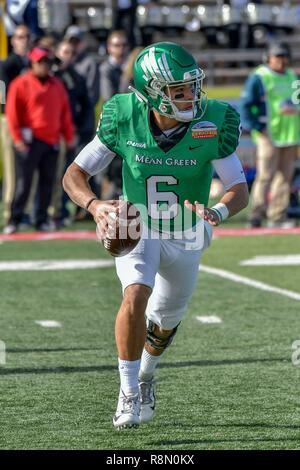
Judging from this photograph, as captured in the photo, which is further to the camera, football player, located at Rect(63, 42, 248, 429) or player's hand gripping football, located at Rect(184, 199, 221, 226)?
football player, located at Rect(63, 42, 248, 429)

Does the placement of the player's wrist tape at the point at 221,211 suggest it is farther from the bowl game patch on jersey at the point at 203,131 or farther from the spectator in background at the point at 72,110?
the spectator in background at the point at 72,110

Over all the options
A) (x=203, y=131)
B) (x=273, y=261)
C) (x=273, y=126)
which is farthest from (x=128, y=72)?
(x=203, y=131)

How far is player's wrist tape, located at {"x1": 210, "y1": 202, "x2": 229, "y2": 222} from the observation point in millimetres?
4922

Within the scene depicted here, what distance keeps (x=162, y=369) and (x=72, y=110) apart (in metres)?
7.21

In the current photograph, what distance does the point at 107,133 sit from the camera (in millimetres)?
5242

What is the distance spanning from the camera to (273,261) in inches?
409

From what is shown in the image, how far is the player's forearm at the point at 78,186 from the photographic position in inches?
202

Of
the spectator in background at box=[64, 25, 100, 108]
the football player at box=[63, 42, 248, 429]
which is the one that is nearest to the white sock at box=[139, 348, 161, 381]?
the football player at box=[63, 42, 248, 429]

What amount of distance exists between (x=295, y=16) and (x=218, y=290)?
36.9ft

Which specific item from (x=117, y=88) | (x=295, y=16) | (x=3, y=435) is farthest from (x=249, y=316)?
(x=295, y=16)

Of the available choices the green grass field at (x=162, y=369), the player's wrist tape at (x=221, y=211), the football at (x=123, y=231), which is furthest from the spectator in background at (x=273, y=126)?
the football at (x=123, y=231)

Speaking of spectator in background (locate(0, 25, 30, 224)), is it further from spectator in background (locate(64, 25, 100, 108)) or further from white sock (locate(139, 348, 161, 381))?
white sock (locate(139, 348, 161, 381))

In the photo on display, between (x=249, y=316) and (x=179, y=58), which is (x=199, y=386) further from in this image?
(x=249, y=316)

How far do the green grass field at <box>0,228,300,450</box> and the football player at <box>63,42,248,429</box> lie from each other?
0.28 m
